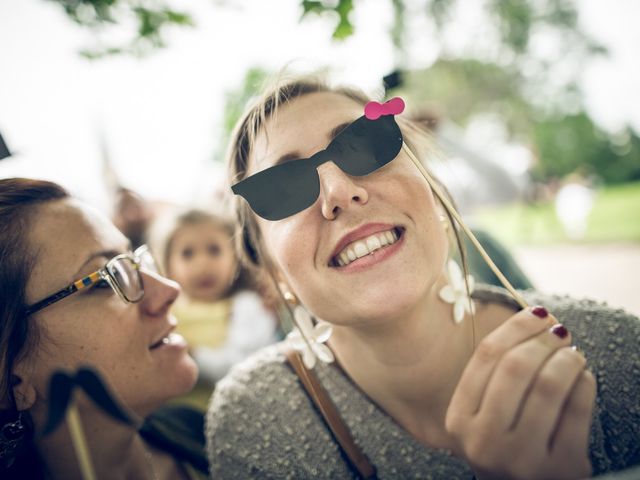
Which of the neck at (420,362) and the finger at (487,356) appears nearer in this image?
the finger at (487,356)

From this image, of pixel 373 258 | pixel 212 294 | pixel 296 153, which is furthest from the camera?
pixel 212 294

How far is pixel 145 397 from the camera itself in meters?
Answer: 1.71

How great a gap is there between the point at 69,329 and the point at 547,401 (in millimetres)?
1648

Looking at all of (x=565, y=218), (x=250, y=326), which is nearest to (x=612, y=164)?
(x=565, y=218)

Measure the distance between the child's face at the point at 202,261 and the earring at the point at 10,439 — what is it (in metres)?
2.39

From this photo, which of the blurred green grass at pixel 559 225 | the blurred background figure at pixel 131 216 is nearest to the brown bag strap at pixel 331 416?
the blurred background figure at pixel 131 216

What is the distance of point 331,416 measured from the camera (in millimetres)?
1778

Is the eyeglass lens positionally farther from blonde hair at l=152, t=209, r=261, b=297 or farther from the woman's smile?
blonde hair at l=152, t=209, r=261, b=297

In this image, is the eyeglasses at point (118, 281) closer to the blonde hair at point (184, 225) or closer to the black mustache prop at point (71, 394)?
the black mustache prop at point (71, 394)

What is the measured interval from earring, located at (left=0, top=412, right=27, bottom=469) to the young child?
163cm

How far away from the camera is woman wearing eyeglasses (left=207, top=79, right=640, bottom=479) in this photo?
1.03 metres

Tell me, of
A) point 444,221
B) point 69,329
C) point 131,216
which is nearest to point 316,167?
point 444,221

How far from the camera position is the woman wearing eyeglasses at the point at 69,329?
153 cm

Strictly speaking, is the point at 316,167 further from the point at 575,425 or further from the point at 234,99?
the point at 234,99
